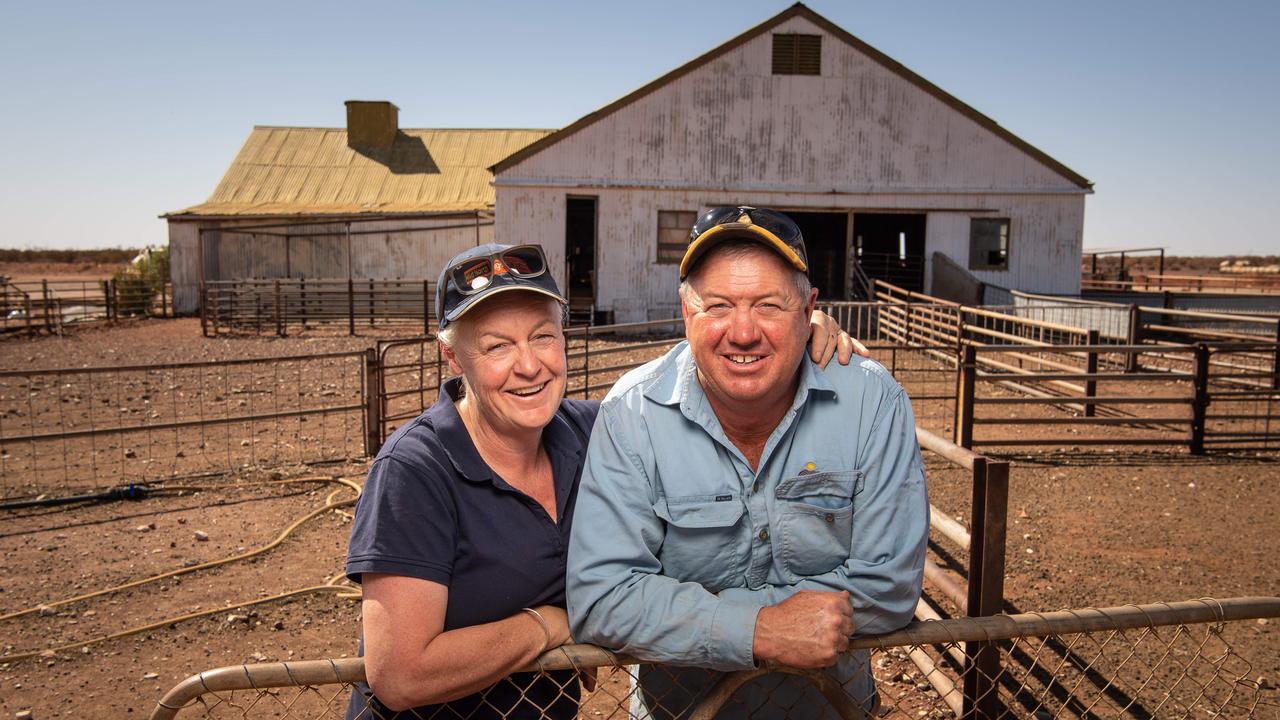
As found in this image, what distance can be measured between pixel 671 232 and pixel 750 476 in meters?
19.1

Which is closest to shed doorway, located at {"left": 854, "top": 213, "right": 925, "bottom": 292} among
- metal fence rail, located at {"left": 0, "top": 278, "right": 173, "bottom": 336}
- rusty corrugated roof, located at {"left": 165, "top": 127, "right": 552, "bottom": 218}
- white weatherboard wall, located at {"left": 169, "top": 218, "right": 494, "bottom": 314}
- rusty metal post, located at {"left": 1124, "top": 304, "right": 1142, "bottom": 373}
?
rusty metal post, located at {"left": 1124, "top": 304, "right": 1142, "bottom": 373}

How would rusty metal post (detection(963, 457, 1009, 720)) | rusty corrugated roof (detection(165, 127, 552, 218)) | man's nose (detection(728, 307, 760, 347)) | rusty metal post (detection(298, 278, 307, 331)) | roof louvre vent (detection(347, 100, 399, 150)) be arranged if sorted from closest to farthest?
man's nose (detection(728, 307, 760, 347))
rusty metal post (detection(963, 457, 1009, 720))
rusty metal post (detection(298, 278, 307, 331))
rusty corrugated roof (detection(165, 127, 552, 218))
roof louvre vent (detection(347, 100, 399, 150))

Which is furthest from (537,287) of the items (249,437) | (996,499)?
(249,437)

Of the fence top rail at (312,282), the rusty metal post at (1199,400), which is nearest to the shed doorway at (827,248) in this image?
the fence top rail at (312,282)

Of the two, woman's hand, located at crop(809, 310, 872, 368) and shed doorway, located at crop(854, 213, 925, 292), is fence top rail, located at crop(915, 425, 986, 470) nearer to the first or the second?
woman's hand, located at crop(809, 310, 872, 368)

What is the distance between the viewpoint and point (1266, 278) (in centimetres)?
3225

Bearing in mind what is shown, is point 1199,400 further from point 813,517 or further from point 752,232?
point 752,232

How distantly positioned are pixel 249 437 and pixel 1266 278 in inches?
1457

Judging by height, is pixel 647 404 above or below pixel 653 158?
below

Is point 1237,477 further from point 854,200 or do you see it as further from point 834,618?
point 854,200

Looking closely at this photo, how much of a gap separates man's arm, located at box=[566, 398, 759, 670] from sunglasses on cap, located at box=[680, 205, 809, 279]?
497 mm

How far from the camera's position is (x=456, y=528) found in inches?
74.6

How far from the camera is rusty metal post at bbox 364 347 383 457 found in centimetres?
838

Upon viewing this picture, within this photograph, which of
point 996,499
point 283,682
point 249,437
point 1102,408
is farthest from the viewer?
point 1102,408
